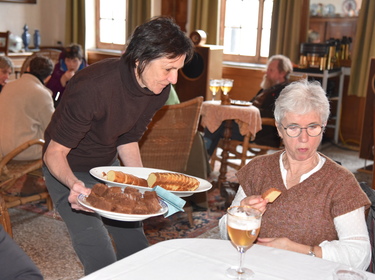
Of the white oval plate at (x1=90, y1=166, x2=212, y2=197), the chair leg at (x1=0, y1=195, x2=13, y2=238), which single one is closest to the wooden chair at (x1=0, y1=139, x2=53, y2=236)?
the chair leg at (x1=0, y1=195, x2=13, y2=238)

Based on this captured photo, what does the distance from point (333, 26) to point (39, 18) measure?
4579mm

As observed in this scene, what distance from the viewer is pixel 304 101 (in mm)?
1825

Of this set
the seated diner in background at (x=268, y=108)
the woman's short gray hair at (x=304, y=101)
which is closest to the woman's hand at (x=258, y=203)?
the woman's short gray hair at (x=304, y=101)

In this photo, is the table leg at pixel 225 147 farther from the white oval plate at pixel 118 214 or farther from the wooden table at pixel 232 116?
the white oval plate at pixel 118 214

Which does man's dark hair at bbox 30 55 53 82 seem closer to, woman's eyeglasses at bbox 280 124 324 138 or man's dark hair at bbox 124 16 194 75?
man's dark hair at bbox 124 16 194 75

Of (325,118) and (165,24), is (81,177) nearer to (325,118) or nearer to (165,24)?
(165,24)

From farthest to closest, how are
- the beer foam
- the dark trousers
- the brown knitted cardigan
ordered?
1. the dark trousers
2. the brown knitted cardigan
3. the beer foam

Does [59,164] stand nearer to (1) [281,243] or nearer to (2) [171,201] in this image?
(2) [171,201]

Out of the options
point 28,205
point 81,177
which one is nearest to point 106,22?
point 28,205

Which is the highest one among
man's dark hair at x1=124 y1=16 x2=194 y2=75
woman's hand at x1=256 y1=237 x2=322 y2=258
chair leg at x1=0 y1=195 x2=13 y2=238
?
man's dark hair at x1=124 y1=16 x2=194 y2=75

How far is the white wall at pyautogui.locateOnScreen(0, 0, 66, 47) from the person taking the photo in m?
7.85

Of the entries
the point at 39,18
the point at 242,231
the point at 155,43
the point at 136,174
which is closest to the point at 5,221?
the point at 136,174

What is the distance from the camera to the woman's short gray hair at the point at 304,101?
183 centimetres

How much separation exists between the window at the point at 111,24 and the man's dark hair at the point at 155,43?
662 cm
